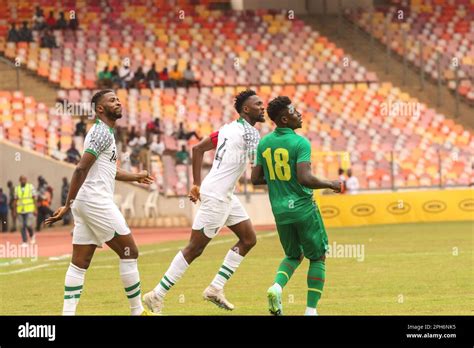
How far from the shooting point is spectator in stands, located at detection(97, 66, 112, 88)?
41844 millimetres

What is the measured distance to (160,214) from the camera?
36969mm

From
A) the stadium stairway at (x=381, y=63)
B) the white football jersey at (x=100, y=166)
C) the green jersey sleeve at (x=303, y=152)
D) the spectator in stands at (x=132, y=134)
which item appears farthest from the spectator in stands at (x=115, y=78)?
the green jersey sleeve at (x=303, y=152)

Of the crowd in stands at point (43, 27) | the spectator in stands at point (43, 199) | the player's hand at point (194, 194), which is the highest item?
the crowd in stands at point (43, 27)

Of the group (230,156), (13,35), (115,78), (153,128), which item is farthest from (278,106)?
(13,35)

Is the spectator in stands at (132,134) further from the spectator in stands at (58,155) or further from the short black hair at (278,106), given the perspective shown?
the short black hair at (278,106)

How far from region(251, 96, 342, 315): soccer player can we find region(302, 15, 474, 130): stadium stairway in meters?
32.3

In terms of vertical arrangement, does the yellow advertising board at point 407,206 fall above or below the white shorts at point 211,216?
below

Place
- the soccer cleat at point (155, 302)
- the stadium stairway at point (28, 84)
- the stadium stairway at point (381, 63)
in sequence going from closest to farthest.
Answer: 1. the soccer cleat at point (155, 302)
2. the stadium stairway at point (28, 84)
3. the stadium stairway at point (381, 63)

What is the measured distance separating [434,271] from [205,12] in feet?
101

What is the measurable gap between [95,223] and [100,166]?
0.59 m

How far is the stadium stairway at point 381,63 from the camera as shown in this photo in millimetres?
44594

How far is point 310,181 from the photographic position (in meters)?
11.7
